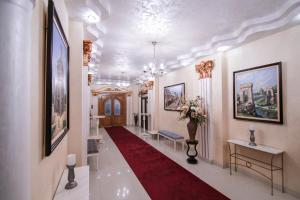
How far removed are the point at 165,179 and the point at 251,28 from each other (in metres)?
3.46

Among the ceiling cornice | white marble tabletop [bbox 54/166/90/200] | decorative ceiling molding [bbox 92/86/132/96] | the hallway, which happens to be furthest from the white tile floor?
decorative ceiling molding [bbox 92/86/132/96]

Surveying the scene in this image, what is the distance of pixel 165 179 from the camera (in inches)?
129

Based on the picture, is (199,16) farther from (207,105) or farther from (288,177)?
(288,177)

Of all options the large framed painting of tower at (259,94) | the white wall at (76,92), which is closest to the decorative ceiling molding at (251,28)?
the large framed painting of tower at (259,94)

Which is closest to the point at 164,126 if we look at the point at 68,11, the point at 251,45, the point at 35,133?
the point at 251,45

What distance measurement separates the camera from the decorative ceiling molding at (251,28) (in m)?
2.28

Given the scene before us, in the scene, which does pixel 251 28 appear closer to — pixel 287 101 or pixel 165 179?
pixel 287 101

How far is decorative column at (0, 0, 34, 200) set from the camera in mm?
618

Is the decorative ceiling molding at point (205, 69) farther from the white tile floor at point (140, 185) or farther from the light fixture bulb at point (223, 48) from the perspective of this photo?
the white tile floor at point (140, 185)

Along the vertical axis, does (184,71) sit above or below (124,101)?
above

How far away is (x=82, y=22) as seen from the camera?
96.8 inches

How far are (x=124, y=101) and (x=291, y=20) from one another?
9565 millimetres

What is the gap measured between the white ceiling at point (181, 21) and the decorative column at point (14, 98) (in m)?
1.63

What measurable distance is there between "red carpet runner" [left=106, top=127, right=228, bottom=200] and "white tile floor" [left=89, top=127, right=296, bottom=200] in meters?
0.15
